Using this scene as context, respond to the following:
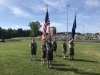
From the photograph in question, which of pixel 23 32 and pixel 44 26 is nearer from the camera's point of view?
pixel 44 26

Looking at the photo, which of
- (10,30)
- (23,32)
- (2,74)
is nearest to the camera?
(2,74)

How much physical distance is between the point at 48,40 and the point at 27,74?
9.50ft

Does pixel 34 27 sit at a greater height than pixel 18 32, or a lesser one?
greater

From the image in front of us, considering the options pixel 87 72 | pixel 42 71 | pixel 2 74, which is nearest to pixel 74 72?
pixel 87 72

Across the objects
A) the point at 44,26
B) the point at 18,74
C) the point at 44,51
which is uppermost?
the point at 44,26

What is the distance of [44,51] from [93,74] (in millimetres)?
4344

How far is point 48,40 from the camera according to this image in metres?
12.8

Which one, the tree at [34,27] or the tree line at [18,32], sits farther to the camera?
the tree at [34,27]

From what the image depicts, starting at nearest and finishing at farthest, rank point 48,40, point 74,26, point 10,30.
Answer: point 48,40 → point 74,26 → point 10,30

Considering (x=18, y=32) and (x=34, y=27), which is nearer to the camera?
(x=18, y=32)

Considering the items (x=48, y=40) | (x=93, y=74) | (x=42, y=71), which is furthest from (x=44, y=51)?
(x=93, y=74)

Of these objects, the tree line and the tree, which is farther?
the tree

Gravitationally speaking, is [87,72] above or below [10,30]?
below

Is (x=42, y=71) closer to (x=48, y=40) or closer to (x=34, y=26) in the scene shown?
(x=48, y=40)
